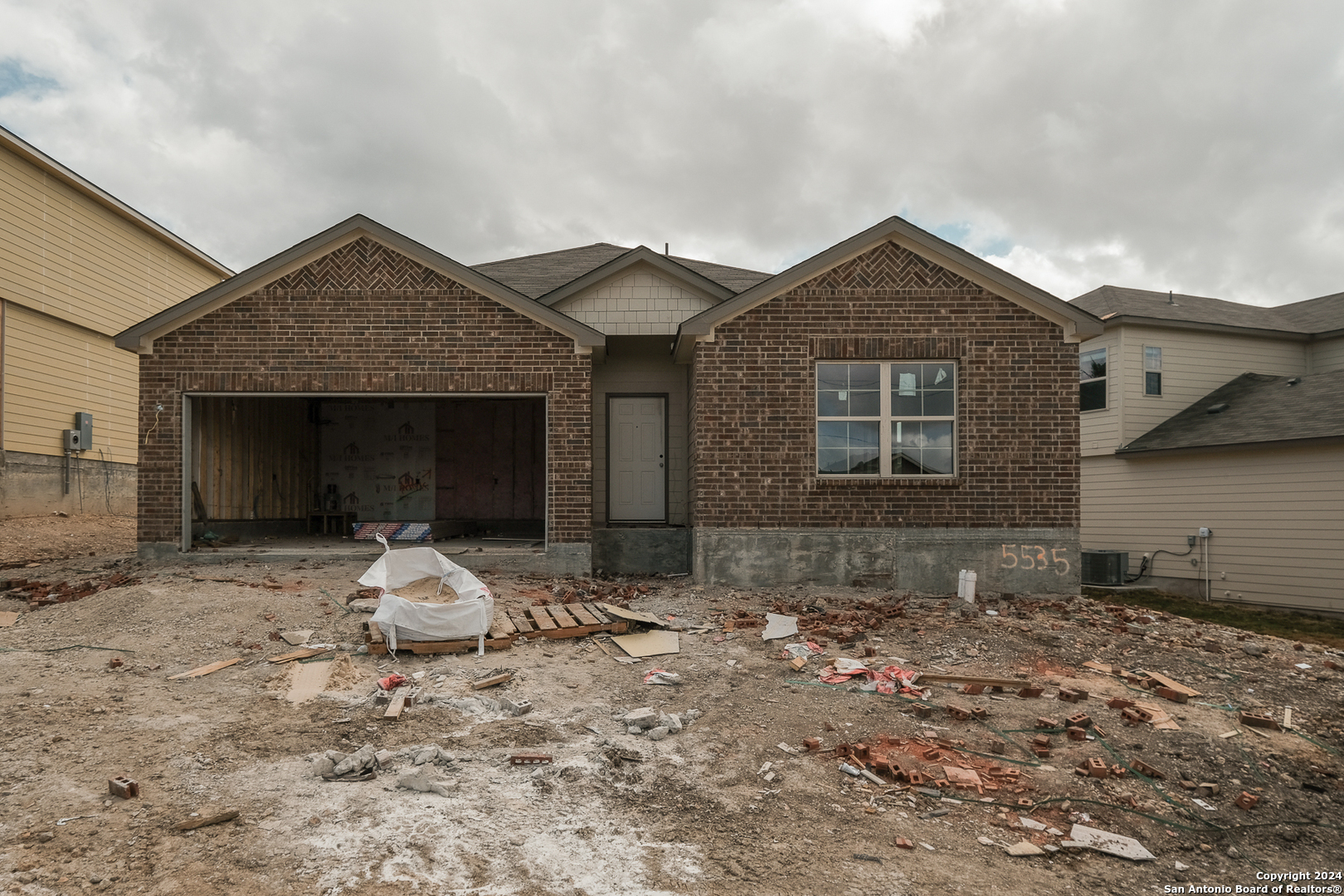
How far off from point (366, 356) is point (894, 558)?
781 cm

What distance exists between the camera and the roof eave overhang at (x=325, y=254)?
1123 cm

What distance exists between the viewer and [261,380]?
11367 mm

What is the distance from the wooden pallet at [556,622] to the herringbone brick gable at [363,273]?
5.22m

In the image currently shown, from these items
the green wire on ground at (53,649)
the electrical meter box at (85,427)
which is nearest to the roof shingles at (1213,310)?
the green wire on ground at (53,649)

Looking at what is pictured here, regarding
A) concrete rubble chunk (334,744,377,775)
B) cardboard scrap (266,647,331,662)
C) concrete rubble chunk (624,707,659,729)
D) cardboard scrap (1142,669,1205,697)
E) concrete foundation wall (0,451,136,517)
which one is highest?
concrete foundation wall (0,451,136,517)

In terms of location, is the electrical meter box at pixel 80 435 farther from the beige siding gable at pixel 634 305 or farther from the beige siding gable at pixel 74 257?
the beige siding gable at pixel 634 305

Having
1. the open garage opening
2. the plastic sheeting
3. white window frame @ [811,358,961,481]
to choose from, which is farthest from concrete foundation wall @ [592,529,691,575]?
the plastic sheeting

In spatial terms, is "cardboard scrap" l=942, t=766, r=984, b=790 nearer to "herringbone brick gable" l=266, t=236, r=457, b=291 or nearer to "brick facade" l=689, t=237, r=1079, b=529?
"brick facade" l=689, t=237, r=1079, b=529

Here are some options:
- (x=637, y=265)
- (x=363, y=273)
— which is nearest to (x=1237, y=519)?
(x=637, y=265)

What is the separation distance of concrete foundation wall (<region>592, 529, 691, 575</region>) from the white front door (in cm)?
69

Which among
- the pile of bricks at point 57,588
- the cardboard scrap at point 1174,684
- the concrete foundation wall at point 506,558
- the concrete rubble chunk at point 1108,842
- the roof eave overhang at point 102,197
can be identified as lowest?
the concrete rubble chunk at point 1108,842

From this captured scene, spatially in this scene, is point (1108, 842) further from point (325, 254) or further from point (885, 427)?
point (325, 254)

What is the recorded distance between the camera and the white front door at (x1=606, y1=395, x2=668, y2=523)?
13.6 m

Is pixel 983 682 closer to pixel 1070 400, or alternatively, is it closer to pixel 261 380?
pixel 1070 400
